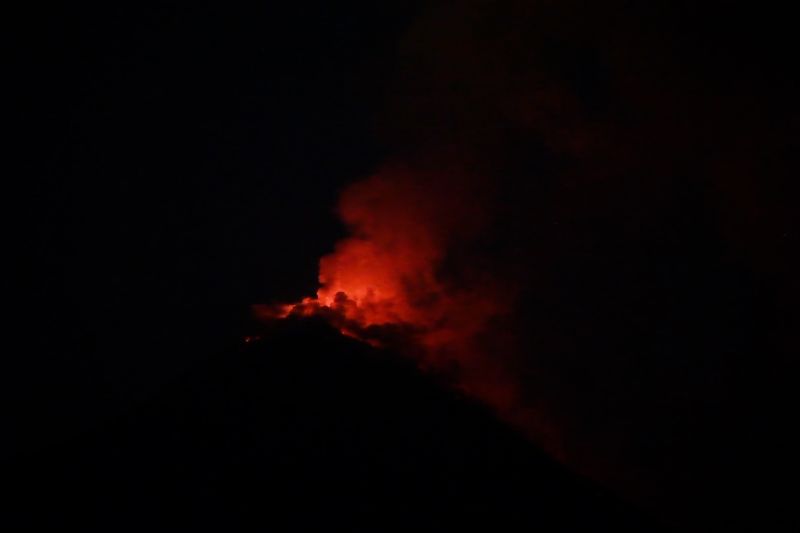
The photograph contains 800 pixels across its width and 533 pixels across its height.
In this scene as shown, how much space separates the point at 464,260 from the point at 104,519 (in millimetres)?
17062

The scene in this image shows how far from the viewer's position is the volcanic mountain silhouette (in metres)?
10.2

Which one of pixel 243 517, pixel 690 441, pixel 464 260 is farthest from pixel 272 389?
pixel 690 441

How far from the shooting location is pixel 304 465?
11430 mm

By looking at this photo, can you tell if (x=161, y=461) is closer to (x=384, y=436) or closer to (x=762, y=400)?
(x=384, y=436)

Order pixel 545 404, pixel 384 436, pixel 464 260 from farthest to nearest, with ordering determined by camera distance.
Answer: pixel 464 260
pixel 545 404
pixel 384 436

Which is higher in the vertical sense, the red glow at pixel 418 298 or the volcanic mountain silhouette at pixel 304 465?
the red glow at pixel 418 298

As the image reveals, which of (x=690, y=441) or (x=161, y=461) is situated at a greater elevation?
(x=690, y=441)

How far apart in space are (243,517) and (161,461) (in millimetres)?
2854

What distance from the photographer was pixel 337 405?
14.0m

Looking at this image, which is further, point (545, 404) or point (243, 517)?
point (545, 404)

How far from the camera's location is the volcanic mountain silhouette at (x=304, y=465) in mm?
10219

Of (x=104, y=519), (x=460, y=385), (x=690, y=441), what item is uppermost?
(x=690, y=441)

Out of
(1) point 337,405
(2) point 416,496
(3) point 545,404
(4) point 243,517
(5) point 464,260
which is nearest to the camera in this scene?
(4) point 243,517

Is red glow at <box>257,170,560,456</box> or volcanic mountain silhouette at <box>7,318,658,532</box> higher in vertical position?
red glow at <box>257,170,560,456</box>
